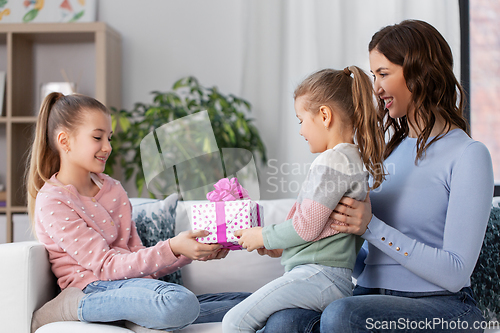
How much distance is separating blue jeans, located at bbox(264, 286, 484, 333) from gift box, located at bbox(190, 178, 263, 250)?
23cm

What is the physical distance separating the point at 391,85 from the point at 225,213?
1.75 feet

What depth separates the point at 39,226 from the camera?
4.25ft

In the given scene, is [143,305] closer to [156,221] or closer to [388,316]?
[156,221]

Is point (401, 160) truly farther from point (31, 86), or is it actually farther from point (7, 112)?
point (31, 86)

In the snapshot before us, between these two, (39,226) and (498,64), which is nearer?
(39,226)

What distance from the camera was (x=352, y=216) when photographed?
1.02 metres

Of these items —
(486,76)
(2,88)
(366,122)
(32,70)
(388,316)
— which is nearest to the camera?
(388,316)

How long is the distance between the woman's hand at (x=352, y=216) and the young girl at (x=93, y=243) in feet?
1.12

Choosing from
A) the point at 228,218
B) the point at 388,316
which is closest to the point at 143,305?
the point at 228,218

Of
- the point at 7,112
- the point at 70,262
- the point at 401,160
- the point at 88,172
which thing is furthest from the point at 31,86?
the point at 401,160

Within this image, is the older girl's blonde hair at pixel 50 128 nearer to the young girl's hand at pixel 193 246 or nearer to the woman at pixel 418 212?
the young girl's hand at pixel 193 246

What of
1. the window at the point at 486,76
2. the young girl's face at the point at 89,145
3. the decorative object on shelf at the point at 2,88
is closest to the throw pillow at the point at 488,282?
the young girl's face at the point at 89,145

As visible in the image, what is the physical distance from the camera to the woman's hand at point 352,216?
3.35 ft

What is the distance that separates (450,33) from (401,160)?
157cm
